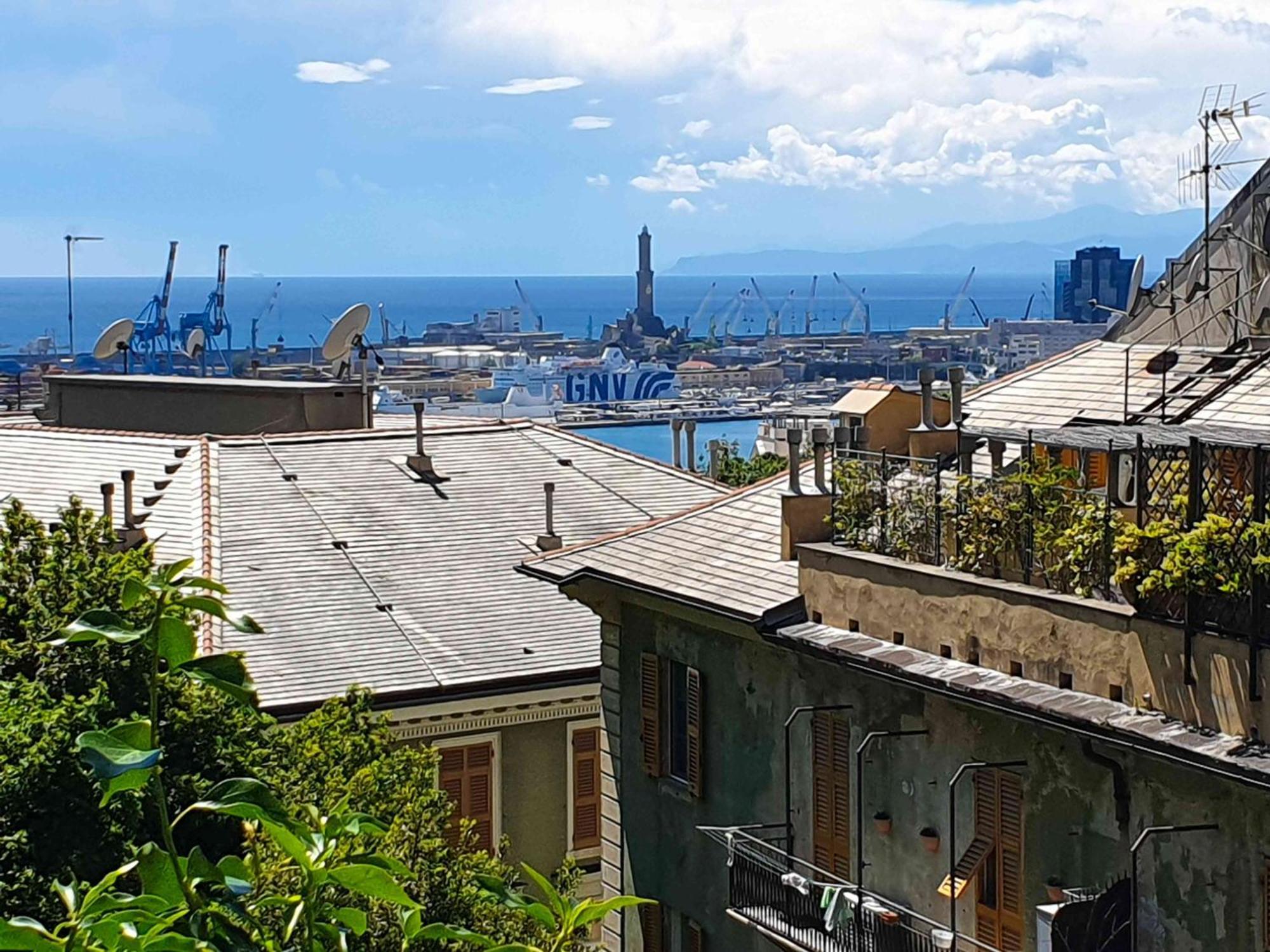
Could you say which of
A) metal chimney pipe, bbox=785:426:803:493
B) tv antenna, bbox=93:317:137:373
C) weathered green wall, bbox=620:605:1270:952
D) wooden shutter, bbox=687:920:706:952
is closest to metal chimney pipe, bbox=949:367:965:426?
metal chimney pipe, bbox=785:426:803:493

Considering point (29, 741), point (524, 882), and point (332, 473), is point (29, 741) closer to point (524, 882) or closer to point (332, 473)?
point (524, 882)

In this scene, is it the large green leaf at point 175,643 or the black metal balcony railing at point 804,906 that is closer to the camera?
the large green leaf at point 175,643

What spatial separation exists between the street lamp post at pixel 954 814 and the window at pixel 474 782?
13333mm

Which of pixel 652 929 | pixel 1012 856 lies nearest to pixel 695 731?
pixel 652 929

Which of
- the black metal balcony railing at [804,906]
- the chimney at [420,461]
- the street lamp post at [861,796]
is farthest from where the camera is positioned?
the chimney at [420,461]

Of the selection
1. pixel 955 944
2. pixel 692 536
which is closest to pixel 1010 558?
pixel 955 944

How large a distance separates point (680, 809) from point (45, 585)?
8.14 m

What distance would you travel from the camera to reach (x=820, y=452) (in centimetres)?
2109

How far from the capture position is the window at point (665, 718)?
78.2ft

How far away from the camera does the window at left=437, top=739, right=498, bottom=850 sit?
102 ft

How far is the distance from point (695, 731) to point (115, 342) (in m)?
37.1

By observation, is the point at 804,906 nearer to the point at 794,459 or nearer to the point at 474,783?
the point at 794,459

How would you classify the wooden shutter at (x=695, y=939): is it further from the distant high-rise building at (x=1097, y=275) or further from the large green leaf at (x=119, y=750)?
the distant high-rise building at (x=1097, y=275)

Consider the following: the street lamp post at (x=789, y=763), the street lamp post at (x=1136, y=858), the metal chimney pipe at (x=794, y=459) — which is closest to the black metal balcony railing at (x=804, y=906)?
the street lamp post at (x=789, y=763)
